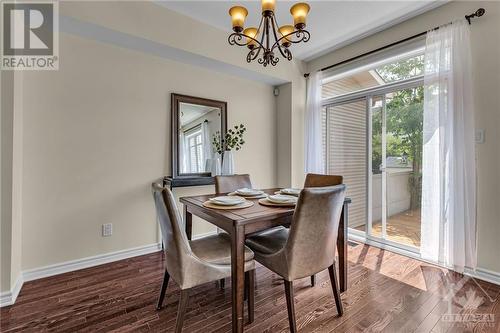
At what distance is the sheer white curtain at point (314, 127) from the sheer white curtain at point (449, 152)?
136 centimetres

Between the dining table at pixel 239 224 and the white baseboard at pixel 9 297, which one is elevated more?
the dining table at pixel 239 224

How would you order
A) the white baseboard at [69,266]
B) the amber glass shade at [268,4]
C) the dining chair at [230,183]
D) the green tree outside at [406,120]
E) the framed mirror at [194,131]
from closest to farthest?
1. the amber glass shade at [268,4]
2. the white baseboard at [69,266]
3. the dining chair at [230,183]
4. the green tree outside at [406,120]
5. the framed mirror at [194,131]

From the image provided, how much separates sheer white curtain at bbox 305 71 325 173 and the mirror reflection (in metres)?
1.39

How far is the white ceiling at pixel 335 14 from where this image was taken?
250 cm

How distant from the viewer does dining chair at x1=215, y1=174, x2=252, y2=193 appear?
2.48 meters

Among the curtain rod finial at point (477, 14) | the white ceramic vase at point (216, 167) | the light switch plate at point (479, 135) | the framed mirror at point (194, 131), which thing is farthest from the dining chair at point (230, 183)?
the curtain rod finial at point (477, 14)

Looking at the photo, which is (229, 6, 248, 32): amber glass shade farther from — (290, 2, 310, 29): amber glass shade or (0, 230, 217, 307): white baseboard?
(0, 230, 217, 307): white baseboard

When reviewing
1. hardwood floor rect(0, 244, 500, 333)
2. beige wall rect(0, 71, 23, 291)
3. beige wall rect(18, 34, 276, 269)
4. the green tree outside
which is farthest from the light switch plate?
beige wall rect(0, 71, 23, 291)

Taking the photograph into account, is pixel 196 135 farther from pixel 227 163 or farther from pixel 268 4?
pixel 268 4

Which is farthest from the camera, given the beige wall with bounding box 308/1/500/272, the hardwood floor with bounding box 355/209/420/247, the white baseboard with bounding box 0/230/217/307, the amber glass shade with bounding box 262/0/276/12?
the hardwood floor with bounding box 355/209/420/247

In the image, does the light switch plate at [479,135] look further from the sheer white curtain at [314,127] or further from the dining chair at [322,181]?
the sheer white curtain at [314,127]

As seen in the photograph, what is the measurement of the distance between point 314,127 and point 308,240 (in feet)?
7.96

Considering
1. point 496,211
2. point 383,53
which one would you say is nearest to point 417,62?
point 383,53

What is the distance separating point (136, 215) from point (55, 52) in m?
1.79
